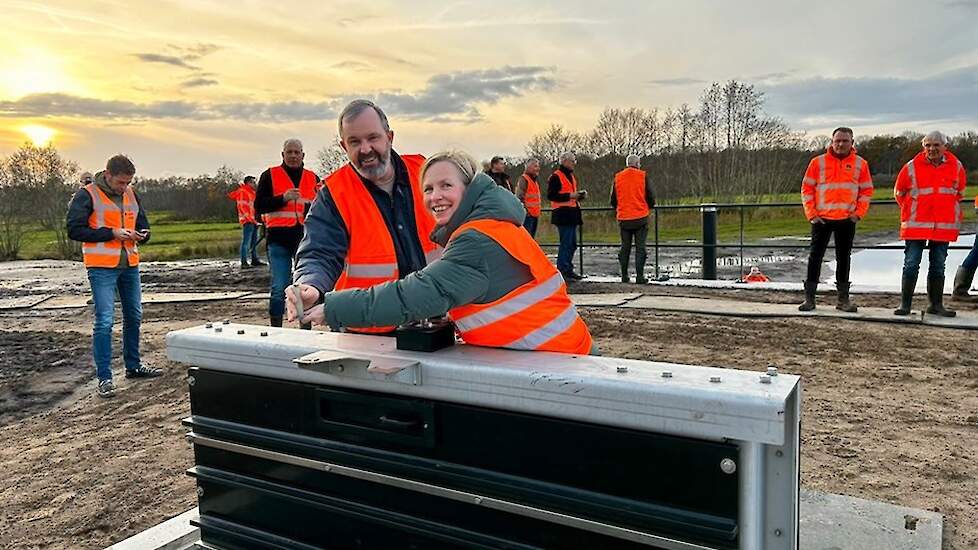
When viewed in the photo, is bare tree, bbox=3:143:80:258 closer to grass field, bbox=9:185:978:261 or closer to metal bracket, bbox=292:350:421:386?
grass field, bbox=9:185:978:261

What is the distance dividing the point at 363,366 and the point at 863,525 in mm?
2255

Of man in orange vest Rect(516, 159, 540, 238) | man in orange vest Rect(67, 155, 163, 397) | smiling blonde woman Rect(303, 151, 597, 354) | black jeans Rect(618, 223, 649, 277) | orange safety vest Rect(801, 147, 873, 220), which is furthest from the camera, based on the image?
man in orange vest Rect(516, 159, 540, 238)

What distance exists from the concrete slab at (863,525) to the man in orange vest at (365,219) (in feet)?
6.21

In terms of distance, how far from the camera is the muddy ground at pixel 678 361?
352 cm

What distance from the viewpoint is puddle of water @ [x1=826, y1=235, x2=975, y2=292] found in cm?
1036

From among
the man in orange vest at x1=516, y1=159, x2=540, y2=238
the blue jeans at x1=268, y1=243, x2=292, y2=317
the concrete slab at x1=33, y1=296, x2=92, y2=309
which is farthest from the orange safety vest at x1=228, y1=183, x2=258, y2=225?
the blue jeans at x1=268, y1=243, x2=292, y2=317

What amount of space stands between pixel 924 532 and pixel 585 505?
2.04m

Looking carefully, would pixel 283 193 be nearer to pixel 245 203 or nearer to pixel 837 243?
pixel 837 243

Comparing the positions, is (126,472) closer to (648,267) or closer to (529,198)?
(529,198)

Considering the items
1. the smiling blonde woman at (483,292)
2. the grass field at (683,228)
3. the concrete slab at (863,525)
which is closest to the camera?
the smiling blonde woman at (483,292)

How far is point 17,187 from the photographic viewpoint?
26125mm

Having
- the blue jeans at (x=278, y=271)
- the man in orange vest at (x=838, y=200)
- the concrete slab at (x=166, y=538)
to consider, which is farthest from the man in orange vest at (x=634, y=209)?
the concrete slab at (x=166, y=538)

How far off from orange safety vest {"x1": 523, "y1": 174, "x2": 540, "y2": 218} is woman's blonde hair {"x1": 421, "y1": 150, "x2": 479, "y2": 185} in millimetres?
9629

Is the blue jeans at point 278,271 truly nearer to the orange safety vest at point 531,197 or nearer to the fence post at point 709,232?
the orange safety vest at point 531,197
